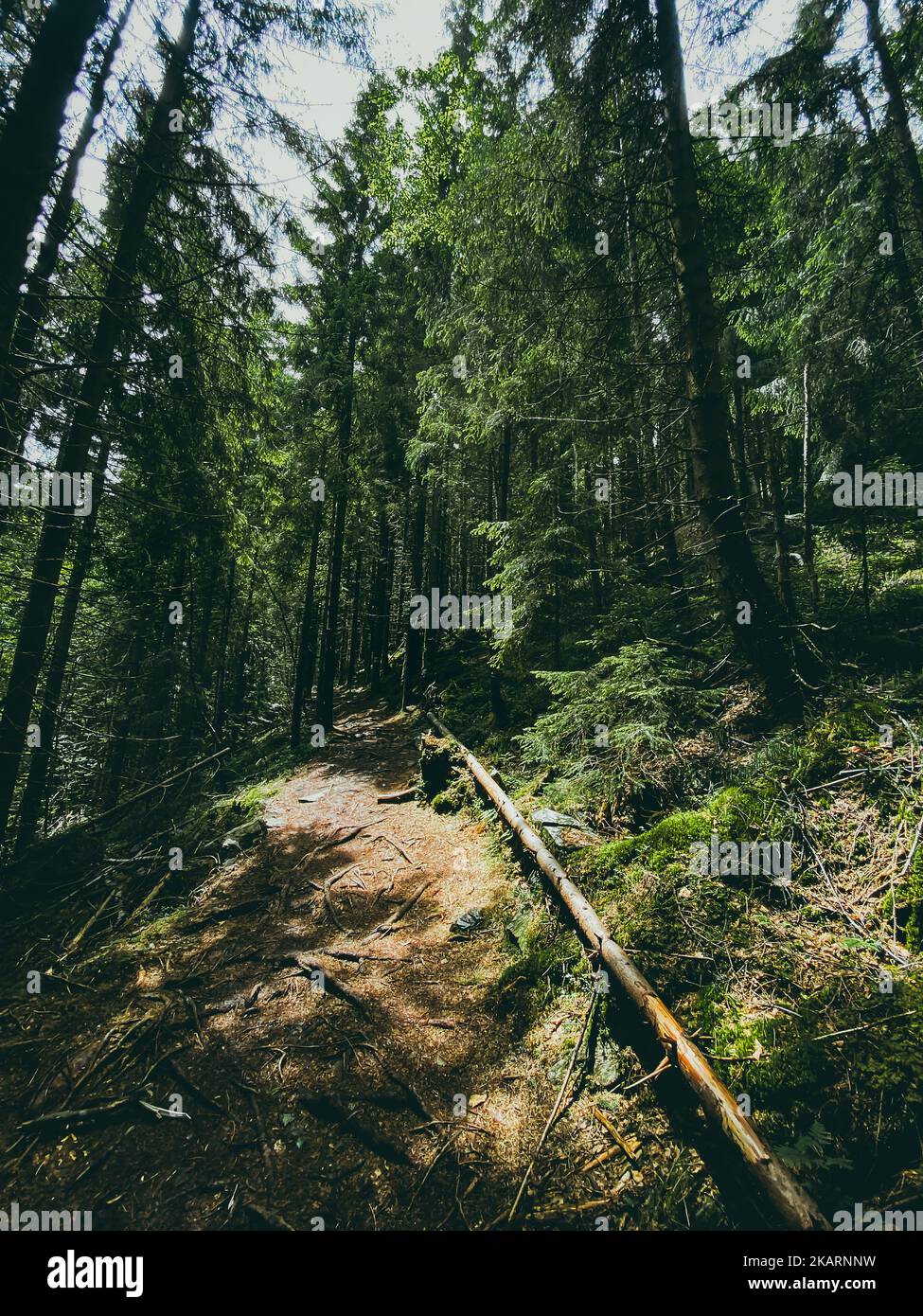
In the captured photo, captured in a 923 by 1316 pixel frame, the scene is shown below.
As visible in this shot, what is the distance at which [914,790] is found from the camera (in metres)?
3.79

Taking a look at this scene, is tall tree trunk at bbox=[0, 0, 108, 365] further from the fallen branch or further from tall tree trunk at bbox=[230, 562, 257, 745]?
tall tree trunk at bbox=[230, 562, 257, 745]

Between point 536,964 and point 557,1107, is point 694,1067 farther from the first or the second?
point 536,964

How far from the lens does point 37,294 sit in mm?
2977

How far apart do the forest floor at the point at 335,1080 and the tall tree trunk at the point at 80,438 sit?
103 inches

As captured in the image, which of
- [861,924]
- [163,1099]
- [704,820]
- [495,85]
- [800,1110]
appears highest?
[495,85]

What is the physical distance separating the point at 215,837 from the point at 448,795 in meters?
4.35

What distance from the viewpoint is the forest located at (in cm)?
315

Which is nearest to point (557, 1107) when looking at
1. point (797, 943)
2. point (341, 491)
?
point (797, 943)

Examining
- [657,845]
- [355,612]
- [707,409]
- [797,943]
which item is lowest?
[797,943]

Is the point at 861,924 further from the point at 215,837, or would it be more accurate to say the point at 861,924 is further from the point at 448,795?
the point at 215,837

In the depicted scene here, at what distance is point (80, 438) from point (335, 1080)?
306 inches

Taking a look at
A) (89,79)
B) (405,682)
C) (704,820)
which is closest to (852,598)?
(704,820)

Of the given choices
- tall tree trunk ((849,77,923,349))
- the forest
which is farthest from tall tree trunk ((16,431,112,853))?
tall tree trunk ((849,77,923,349))

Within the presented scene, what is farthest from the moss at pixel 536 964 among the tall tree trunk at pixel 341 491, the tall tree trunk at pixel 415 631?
the tall tree trunk at pixel 415 631
